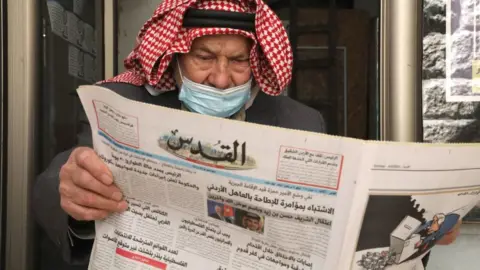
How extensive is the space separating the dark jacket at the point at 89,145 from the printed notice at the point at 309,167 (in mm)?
417

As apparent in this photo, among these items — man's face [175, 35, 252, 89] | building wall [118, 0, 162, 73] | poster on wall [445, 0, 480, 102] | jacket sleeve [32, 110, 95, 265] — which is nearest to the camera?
jacket sleeve [32, 110, 95, 265]

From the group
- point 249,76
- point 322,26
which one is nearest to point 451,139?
point 322,26

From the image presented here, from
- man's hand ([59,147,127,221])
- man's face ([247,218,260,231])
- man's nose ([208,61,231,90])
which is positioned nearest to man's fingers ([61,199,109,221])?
man's hand ([59,147,127,221])

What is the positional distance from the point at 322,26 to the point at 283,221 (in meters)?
0.95

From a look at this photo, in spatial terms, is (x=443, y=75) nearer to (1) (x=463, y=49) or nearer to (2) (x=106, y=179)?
(1) (x=463, y=49)

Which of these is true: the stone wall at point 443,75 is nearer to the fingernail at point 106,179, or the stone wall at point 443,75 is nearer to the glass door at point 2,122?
the fingernail at point 106,179

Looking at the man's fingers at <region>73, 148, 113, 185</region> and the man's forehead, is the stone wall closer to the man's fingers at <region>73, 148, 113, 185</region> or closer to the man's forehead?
the man's forehead

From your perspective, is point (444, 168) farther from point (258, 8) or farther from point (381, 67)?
point (381, 67)

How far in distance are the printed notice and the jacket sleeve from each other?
1.37 feet

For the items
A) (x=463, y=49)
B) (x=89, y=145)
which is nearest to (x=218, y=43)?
(x=89, y=145)

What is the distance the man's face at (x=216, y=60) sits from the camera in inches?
36.9

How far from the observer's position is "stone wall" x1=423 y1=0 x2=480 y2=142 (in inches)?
49.7

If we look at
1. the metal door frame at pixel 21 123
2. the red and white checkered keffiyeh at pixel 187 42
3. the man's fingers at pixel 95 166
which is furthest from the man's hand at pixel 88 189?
the metal door frame at pixel 21 123

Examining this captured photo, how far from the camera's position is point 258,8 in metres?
0.94
